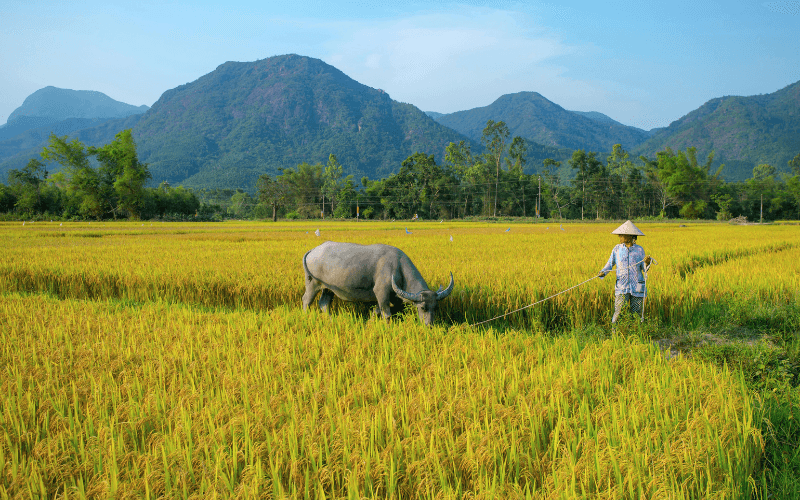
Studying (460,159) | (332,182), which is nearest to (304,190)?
(332,182)

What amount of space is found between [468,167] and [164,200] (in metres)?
43.2

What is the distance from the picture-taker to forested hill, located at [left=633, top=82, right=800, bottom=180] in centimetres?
13838

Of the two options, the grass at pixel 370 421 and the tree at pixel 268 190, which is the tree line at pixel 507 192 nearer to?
the tree at pixel 268 190

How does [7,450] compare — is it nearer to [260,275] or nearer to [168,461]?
[168,461]

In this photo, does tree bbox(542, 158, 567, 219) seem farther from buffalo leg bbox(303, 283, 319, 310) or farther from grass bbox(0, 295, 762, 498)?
grass bbox(0, 295, 762, 498)

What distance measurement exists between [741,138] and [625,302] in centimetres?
20659

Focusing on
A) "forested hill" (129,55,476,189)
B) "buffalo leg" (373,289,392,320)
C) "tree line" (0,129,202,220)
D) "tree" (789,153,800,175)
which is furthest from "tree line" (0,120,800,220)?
"forested hill" (129,55,476,189)

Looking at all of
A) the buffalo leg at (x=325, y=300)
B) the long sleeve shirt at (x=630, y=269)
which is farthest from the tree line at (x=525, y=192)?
the long sleeve shirt at (x=630, y=269)

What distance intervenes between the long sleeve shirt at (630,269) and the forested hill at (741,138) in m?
160

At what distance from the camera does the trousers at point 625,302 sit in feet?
16.6

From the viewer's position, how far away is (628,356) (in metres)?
3.24

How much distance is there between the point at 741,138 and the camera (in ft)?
524

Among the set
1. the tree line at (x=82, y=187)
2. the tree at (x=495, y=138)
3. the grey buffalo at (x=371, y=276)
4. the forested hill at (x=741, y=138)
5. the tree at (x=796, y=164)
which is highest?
the forested hill at (x=741, y=138)

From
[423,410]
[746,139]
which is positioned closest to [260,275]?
[423,410]
